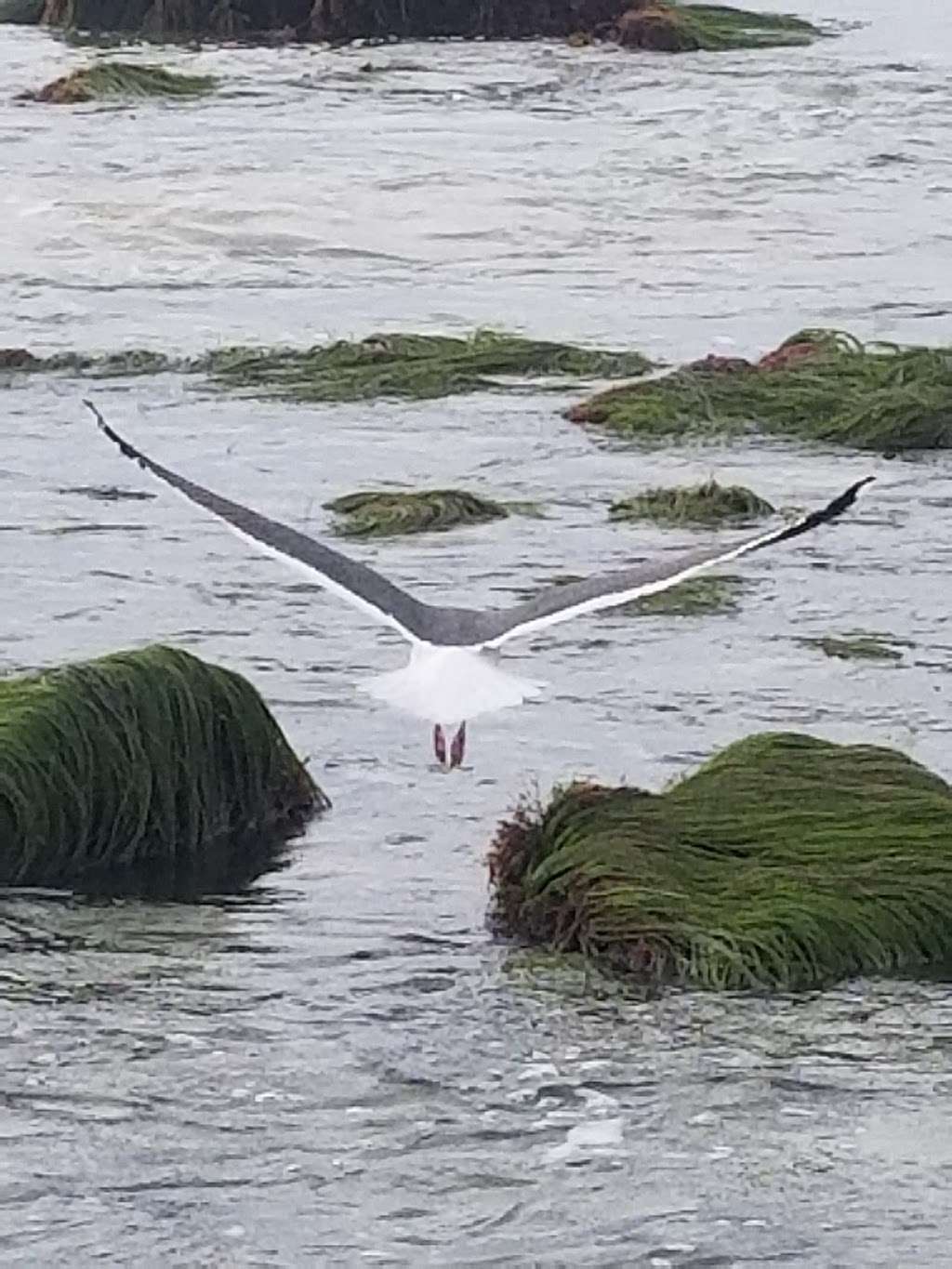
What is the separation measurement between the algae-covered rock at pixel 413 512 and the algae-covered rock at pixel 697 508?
520 millimetres

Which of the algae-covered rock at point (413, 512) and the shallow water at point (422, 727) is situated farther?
the algae-covered rock at point (413, 512)

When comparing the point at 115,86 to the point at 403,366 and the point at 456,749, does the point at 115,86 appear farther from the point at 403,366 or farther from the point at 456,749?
the point at 456,749

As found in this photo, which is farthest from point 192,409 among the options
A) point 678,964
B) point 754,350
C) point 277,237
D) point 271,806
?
point 678,964

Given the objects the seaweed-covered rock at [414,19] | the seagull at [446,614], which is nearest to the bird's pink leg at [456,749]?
the seagull at [446,614]

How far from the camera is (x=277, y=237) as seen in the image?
70.8 ft

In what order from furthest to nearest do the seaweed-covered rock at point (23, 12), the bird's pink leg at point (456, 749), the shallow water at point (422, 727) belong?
1. the seaweed-covered rock at point (23, 12)
2. the bird's pink leg at point (456, 749)
3. the shallow water at point (422, 727)

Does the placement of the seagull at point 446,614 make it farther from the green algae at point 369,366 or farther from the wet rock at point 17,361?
the wet rock at point 17,361

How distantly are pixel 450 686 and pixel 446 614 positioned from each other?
439mm

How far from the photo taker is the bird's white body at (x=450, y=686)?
8.13 metres

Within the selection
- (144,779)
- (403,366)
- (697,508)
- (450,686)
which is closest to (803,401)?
(697,508)

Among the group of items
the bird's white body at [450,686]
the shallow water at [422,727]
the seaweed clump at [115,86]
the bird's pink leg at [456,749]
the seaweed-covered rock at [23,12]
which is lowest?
the shallow water at [422,727]

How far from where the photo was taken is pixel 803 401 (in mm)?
16078

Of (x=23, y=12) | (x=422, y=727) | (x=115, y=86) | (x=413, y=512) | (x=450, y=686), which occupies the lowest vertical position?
(x=422, y=727)

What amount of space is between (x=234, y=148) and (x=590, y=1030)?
1701 cm
